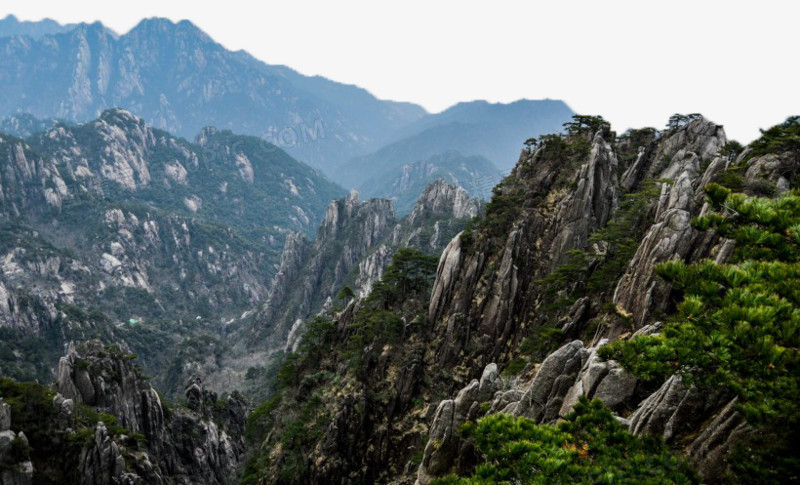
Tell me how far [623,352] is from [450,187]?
14767 cm

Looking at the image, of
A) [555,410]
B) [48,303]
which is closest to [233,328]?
[48,303]

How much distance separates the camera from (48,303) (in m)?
127

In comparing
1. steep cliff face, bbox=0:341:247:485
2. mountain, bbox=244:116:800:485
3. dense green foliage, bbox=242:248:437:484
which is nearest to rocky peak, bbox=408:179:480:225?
mountain, bbox=244:116:800:485

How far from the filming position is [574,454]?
9055 mm

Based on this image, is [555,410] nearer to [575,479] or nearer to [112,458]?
[575,479]

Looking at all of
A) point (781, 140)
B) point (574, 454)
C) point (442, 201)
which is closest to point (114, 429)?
point (574, 454)

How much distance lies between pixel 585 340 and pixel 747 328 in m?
21.8

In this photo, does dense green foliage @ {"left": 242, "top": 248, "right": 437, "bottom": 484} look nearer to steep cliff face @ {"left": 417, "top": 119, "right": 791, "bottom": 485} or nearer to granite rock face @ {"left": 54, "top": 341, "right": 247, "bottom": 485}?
steep cliff face @ {"left": 417, "top": 119, "right": 791, "bottom": 485}

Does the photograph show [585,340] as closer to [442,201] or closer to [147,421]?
[147,421]

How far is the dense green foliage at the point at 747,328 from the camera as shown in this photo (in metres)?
7.37

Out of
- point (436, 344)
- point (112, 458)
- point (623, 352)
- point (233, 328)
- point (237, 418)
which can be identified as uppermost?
point (623, 352)

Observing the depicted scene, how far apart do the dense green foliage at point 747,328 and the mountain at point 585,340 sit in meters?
0.04

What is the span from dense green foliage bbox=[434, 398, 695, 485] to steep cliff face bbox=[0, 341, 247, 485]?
149 feet

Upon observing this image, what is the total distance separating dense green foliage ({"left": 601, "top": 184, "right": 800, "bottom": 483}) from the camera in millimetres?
7371
